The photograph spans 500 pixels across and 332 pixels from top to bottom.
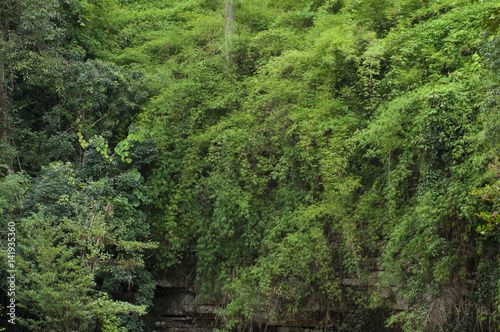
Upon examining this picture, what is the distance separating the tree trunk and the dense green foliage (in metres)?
0.05

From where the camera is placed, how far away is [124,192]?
8.96 meters

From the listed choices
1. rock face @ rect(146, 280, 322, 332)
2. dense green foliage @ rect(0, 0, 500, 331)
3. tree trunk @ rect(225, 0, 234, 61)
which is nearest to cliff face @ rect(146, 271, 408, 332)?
rock face @ rect(146, 280, 322, 332)

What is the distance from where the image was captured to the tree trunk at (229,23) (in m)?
10.7

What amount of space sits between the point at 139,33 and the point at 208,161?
4.99 metres

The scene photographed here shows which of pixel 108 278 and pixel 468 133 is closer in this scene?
pixel 468 133

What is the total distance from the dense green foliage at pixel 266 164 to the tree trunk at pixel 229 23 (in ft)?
0.15

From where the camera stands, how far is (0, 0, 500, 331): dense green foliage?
6426 mm

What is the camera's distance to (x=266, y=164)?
882cm

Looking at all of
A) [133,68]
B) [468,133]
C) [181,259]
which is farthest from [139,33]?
[468,133]

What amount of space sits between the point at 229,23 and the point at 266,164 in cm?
424

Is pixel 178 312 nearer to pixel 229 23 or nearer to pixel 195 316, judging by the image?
pixel 195 316

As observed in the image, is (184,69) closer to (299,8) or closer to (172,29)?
(172,29)

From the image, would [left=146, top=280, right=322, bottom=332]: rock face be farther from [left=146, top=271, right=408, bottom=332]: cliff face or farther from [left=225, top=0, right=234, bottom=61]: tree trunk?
[left=225, top=0, right=234, bottom=61]: tree trunk

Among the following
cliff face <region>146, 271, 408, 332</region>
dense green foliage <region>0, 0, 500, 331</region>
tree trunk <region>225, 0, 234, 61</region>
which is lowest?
cliff face <region>146, 271, 408, 332</region>
